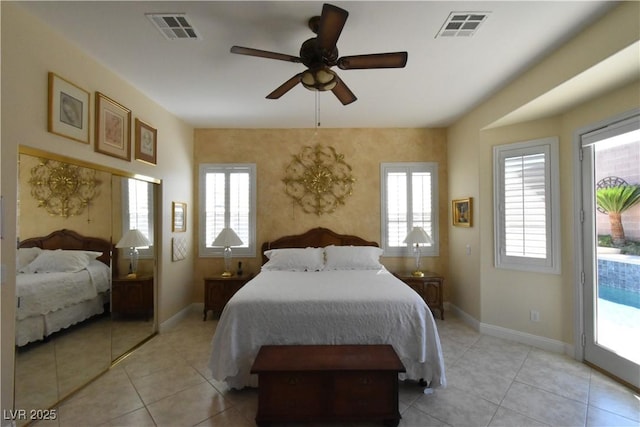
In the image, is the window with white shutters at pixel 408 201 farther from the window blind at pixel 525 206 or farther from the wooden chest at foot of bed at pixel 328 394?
the wooden chest at foot of bed at pixel 328 394

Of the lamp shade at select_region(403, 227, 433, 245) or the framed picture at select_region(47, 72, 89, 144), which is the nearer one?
the framed picture at select_region(47, 72, 89, 144)

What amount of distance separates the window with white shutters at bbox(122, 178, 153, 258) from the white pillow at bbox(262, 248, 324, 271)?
149 centimetres

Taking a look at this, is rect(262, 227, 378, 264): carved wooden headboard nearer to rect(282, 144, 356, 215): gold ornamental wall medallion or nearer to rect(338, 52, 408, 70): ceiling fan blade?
rect(282, 144, 356, 215): gold ornamental wall medallion

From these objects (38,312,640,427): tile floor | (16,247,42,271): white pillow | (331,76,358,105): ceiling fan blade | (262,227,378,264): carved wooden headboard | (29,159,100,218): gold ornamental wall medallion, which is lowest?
(38,312,640,427): tile floor

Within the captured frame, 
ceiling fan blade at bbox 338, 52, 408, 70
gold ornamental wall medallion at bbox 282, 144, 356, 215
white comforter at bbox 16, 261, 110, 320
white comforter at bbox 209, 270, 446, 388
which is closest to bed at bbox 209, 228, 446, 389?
white comforter at bbox 209, 270, 446, 388

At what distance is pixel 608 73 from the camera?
82.5 inches

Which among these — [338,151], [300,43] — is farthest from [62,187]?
[338,151]

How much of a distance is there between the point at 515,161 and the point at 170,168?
455 centimetres

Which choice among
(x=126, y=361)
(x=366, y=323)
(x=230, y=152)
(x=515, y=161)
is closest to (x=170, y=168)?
(x=230, y=152)

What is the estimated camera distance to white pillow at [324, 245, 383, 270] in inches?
143

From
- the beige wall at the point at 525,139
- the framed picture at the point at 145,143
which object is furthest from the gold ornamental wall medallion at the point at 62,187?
the beige wall at the point at 525,139

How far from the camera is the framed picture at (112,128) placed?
249 centimetres

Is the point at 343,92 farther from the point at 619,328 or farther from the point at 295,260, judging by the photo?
the point at 619,328

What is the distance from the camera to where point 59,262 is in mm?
2178
